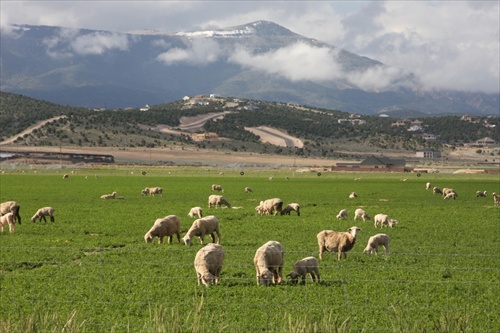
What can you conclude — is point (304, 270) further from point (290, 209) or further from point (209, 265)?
point (290, 209)

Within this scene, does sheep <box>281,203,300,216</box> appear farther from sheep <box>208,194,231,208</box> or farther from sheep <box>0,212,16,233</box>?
sheep <box>0,212,16,233</box>

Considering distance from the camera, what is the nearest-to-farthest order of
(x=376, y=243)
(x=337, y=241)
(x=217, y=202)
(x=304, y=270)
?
(x=304, y=270)
(x=337, y=241)
(x=376, y=243)
(x=217, y=202)

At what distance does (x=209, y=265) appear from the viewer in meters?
18.9

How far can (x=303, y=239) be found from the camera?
29.0 meters

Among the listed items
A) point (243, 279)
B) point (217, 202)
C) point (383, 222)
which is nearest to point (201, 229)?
point (243, 279)

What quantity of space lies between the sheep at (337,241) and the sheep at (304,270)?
316cm

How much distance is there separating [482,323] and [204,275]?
7093 millimetres

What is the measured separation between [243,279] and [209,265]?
1137 millimetres

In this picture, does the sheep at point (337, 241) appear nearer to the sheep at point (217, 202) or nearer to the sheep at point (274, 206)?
the sheep at point (274, 206)

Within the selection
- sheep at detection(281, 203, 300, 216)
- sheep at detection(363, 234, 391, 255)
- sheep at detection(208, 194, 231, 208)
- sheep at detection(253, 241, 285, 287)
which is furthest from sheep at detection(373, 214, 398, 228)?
sheep at detection(253, 241, 285, 287)

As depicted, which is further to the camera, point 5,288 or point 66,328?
point 5,288

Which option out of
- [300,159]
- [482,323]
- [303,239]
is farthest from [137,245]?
[300,159]

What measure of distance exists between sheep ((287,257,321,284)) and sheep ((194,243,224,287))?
6.57 ft

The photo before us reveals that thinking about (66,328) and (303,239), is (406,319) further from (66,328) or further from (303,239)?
(303,239)
